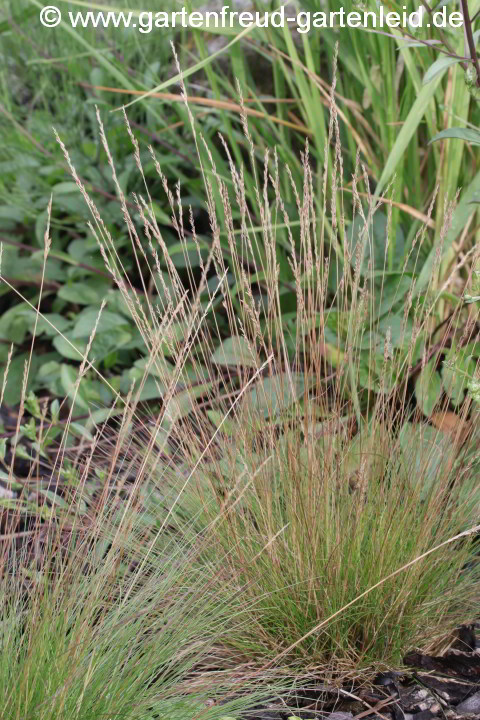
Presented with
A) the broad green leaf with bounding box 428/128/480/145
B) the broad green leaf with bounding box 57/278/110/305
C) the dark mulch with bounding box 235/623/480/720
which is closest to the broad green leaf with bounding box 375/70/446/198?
the broad green leaf with bounding box 428/128/480/145

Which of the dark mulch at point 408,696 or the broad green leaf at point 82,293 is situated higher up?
the broad green leaf at point 82,293

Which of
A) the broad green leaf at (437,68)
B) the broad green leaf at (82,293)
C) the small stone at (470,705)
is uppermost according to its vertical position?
the broad green leaf at (437,68)

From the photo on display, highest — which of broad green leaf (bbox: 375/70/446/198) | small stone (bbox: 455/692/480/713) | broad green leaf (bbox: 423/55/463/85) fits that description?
broad green leaf (bbox: 423/55/463/85)

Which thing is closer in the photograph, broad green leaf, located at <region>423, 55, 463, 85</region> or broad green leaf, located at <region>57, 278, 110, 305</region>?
broad green leaf, located at <region>423, 55, 463, 85</region>

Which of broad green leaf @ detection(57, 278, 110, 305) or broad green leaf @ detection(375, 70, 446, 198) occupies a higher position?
broad green leaf @ detection(375, 70, 446, 198)

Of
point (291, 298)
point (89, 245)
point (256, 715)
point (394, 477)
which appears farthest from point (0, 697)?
point (89, 245)

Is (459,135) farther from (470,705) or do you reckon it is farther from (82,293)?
(82,293)

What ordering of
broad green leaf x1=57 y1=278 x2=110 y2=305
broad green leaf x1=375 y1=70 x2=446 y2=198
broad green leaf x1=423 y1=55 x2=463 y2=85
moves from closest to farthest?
1. broad green leaf x1=423 y1=55 x2=463 y2=85
2. broad green leaf x1=375 y1=70 x2=446 y2=198
3. broad green leaf x1=57 y1=278 x2=110 y2=305

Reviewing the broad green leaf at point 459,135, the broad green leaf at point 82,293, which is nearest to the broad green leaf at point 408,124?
the broad green leaf at point 459,135

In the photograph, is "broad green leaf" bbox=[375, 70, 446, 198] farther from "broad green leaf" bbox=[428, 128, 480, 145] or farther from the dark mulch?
the dark mulch

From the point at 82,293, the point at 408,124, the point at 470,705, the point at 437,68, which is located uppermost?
the point at 437,68

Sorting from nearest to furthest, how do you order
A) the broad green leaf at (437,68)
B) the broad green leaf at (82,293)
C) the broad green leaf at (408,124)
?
the broad green leaf at (437,68) → the broad green leaf at (408,124) → the broad green leaf at (82,293)

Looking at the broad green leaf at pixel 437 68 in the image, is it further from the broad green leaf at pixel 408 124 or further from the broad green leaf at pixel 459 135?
the broad green leaf at pixel 408 124

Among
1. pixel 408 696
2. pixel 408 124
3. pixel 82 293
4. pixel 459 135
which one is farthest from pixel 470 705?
pixel 82 293
